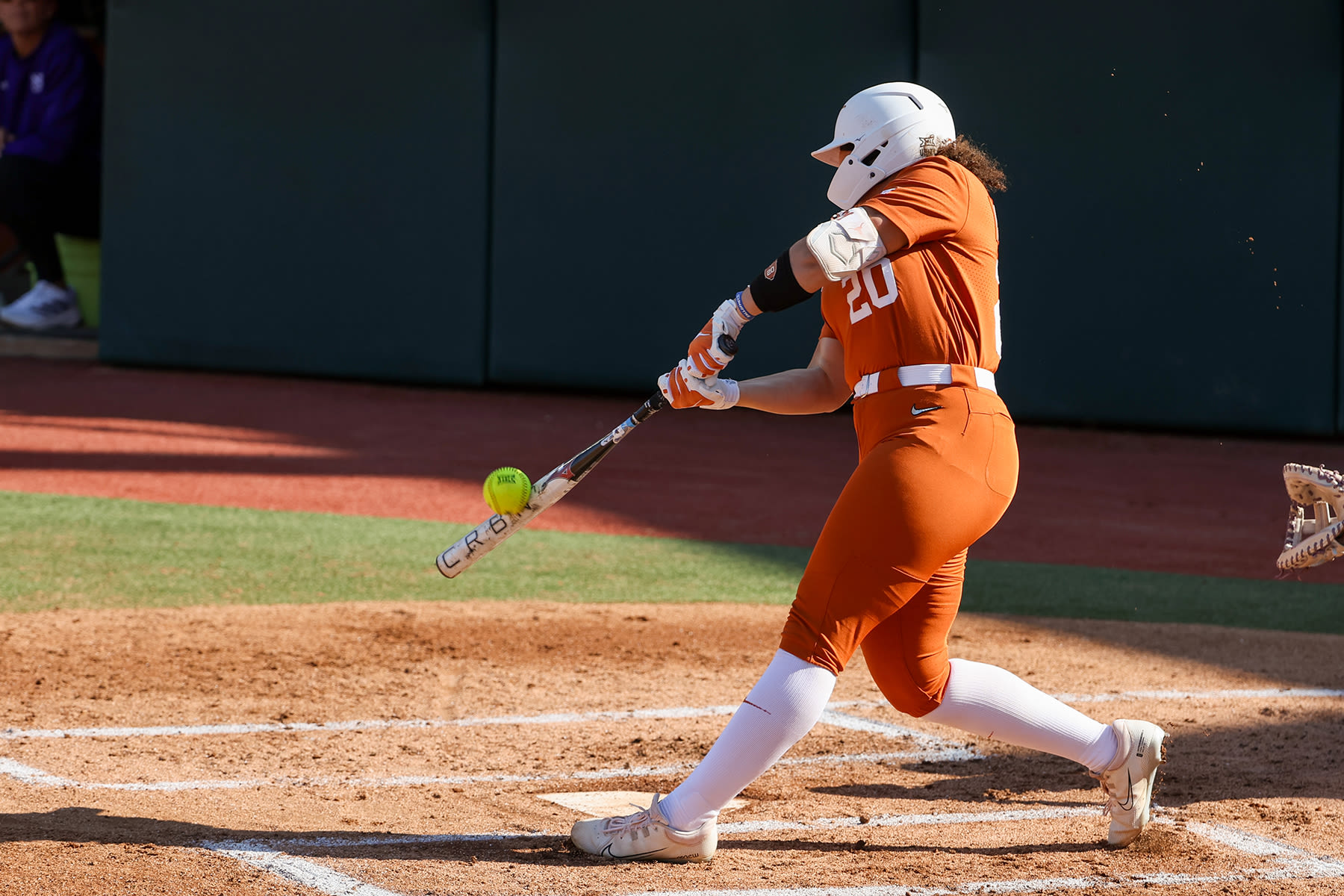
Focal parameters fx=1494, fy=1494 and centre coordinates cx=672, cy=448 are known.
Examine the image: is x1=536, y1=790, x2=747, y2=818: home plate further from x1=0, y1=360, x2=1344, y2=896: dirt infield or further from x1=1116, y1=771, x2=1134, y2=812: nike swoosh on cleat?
x1=1116, y1=771, x2=1134, y2=812: nike swoosh on cleat

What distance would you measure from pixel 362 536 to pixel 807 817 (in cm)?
444

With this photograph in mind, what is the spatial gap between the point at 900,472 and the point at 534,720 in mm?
2102

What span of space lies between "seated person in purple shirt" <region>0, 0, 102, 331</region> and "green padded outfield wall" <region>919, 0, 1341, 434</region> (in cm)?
807

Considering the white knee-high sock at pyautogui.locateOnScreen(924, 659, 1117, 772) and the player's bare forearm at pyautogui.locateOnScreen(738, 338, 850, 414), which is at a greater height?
the player's bare forearm at pyautogui.locateOnScreen(738, 338, 850, 414)

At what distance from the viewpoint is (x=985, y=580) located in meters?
7.33

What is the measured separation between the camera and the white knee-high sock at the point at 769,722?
127 inches

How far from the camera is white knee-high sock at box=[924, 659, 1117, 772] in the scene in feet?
11.5

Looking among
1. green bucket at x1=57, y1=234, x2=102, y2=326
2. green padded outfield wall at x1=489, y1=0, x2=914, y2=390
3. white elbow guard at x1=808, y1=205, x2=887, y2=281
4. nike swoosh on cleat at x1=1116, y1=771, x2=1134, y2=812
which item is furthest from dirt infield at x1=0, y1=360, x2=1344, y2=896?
green bucket at x1=57, y1=234, x2=102, y2=326

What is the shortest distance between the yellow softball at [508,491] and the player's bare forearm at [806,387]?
0.67 m

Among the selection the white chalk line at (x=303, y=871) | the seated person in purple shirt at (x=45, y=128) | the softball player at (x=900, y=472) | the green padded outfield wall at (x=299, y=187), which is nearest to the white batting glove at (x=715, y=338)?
the softball player at (x=900, y=472)

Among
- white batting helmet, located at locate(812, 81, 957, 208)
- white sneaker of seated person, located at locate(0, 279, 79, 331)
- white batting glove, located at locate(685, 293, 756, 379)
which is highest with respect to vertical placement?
white sneaker of seated person, located at locate(0, 279, 79, 331)

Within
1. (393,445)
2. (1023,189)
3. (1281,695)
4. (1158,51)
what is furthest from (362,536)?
(1158,51)

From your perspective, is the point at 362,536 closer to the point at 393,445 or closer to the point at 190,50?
the point at 393,445

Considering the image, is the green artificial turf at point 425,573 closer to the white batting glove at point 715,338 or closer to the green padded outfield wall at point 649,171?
the white batting glove at point 715,338
